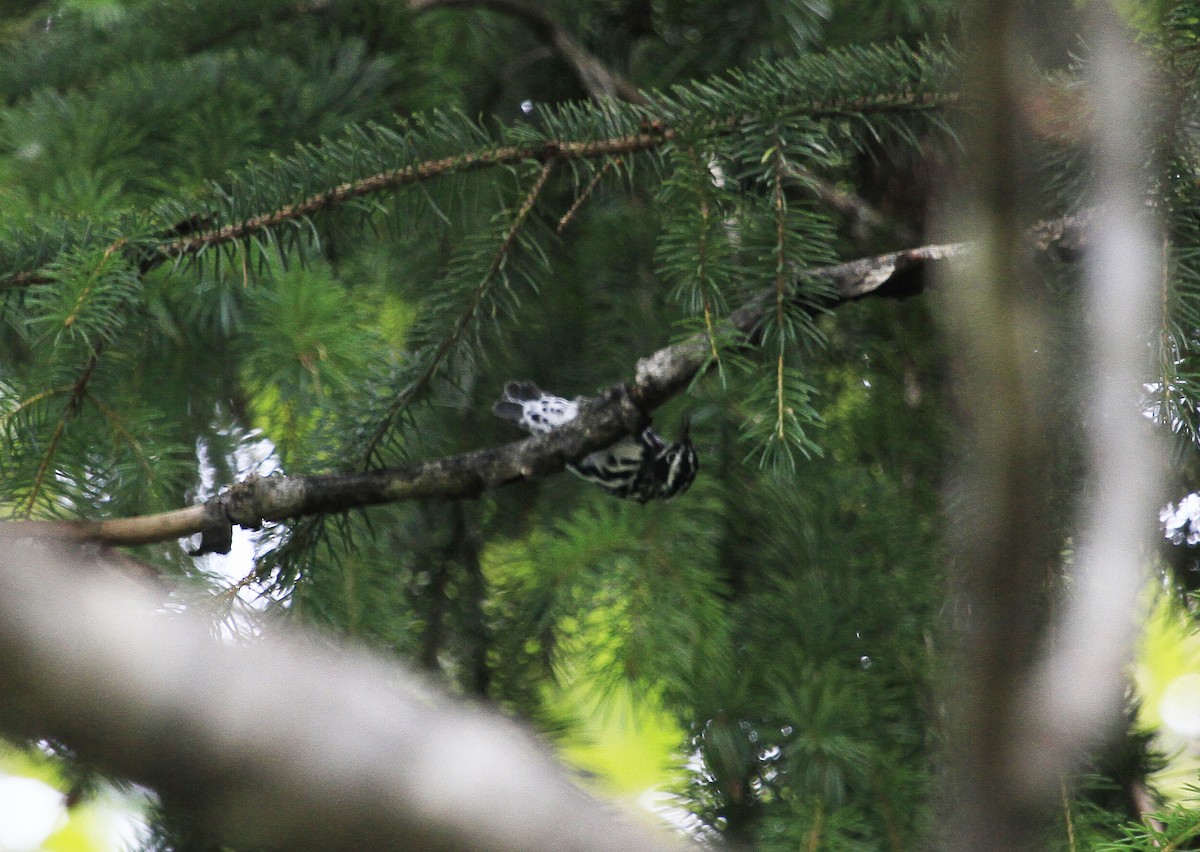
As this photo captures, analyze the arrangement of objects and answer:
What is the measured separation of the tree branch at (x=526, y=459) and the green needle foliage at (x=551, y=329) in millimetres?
23

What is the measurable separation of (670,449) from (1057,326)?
0.28 metres

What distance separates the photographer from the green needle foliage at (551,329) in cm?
78

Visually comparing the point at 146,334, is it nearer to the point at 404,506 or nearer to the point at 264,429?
the point at 264,429

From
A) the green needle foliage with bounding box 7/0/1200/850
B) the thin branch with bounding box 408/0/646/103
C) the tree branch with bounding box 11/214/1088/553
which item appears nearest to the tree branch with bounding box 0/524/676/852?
the green needle foliage with bounding box 7/0/1200/850

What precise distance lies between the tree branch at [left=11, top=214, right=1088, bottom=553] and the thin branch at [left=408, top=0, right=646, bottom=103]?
1.64ft

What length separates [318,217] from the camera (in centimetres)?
83

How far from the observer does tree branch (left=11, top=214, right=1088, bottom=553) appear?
73 cm

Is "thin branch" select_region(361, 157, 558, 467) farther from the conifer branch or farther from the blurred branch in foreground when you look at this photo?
the blurred branch in foreground

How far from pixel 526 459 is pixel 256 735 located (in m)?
0.51

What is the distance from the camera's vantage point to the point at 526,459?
0.76m

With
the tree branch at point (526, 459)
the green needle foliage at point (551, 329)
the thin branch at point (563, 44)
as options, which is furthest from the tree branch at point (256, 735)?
the thin branch at point (563, 44)

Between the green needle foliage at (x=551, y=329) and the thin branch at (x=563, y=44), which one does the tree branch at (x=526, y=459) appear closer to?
the green needle foliage at (x=551, y=329)

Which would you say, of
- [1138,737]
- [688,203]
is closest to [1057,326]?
[688,203]

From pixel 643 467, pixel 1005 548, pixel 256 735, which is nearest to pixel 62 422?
pixel 643 467
